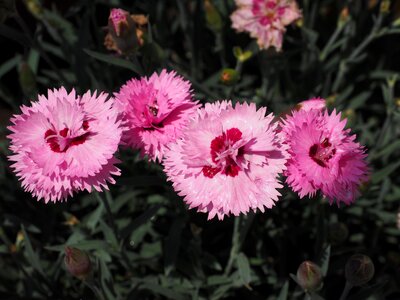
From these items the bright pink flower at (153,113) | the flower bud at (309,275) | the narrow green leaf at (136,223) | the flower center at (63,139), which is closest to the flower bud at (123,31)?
the bright pink flower at (153,113)

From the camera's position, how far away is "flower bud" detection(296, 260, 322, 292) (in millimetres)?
1031

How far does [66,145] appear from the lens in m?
0.99

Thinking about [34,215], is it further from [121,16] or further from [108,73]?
[121,16]

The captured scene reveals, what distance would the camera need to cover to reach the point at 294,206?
1.79m

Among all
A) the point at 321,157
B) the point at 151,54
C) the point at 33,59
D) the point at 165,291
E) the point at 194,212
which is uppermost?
the point at 33,59

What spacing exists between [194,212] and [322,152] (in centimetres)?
71

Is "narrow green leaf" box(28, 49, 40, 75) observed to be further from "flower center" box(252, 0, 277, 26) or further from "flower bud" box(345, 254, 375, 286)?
"flower bud" box(345, 254, 375, 286)

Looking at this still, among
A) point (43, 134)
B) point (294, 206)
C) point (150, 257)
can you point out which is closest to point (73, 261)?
point (43, 134)

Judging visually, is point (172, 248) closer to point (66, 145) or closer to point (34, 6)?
point (66, 145)

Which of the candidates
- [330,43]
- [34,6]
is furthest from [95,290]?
[330,43]

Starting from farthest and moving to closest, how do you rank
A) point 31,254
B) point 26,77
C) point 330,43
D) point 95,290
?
point 330,43, point 26,77, point 31,254, point 95,290

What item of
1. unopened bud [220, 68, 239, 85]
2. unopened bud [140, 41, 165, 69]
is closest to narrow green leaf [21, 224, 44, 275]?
unopened bud [140, 41, 165, 69]

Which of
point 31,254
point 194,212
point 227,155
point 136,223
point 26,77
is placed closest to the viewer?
point 227,155

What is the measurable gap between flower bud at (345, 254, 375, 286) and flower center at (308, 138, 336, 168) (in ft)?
0.75
